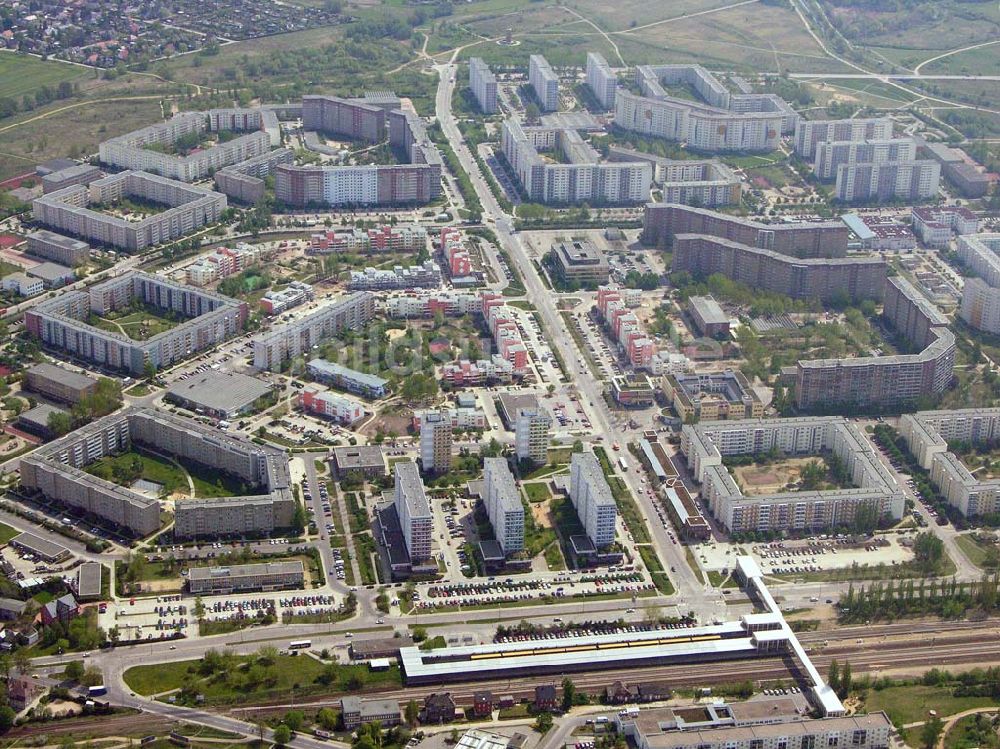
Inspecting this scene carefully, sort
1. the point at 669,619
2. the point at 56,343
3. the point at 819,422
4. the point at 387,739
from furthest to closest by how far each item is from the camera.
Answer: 1. the point at 56,343
2. the point at 819,422
3. the point at 669,619
4. the point at 387,739

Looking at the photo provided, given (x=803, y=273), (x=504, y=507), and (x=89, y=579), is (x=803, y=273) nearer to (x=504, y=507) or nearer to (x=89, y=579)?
(x=504, y=507)

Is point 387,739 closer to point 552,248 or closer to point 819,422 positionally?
point 819,422

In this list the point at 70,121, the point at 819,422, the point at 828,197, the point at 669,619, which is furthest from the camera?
the point at 70,121

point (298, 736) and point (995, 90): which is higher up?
point (995, 90)

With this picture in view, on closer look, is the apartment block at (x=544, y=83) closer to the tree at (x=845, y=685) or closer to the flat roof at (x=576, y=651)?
the flat roof at (x=576, y=651)

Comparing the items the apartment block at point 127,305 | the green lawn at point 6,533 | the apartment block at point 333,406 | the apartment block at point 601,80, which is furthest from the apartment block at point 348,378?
the apartment block at point 601,80

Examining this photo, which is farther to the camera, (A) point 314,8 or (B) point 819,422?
(A) point 314,8

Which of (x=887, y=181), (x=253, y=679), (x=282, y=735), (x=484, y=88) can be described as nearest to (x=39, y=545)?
(x=253, y=679)

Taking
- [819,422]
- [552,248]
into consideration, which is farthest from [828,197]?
[819,422]
